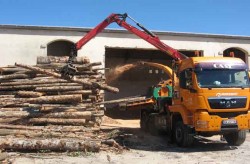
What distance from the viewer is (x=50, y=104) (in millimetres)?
16703

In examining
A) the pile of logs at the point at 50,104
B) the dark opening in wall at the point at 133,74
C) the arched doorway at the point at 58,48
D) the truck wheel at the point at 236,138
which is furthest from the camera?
the dark opening in wall at the point at 133,74

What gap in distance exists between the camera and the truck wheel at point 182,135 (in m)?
13.4

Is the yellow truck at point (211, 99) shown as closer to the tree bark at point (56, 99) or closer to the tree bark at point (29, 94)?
the tree bark at point (56, 99)

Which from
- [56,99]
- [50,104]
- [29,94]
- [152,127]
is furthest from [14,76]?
[152,127]

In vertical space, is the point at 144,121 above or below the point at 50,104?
below

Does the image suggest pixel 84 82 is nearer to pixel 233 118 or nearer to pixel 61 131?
pixel 61 131

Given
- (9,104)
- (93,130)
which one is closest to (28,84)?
(9,104)

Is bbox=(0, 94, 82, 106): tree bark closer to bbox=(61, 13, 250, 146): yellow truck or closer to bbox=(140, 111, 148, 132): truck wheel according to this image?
bbox=(140, 111, 148, 132): truck wheel

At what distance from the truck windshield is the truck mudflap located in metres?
0.92

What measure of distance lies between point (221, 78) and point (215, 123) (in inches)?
56.6

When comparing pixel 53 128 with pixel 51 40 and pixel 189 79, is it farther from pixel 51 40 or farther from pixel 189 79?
pixel 51 40

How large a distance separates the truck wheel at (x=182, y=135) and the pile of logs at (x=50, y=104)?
270cm

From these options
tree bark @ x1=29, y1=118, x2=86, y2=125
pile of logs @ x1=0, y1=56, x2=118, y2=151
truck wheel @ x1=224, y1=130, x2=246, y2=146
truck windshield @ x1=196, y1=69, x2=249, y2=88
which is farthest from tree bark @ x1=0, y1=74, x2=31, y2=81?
truck wheel @ x1=224, y1=130, x2=246, y2=146

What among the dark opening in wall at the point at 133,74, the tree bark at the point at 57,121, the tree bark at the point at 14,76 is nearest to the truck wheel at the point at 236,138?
the tree bark at the point at 57,121
